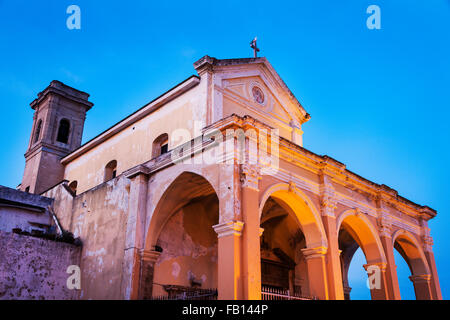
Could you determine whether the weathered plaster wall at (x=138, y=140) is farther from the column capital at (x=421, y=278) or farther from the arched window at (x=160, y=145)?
the column capital at (x=421, y=278)

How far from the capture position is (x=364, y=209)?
53.4ft

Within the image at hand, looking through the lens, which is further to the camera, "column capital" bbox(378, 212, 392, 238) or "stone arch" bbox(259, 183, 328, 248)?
"column capital" bbox(378, 212, 392, 238)

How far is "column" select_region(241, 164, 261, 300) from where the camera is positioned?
1070 centimetres

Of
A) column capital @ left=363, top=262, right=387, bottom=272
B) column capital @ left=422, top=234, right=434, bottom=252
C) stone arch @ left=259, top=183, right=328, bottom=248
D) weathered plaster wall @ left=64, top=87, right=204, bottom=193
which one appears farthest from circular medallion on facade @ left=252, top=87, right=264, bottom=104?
column capital @ left=422, top=234, right=434, bottom=252

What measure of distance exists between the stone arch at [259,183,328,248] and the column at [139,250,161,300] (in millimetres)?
4277

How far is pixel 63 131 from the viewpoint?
25.7 m

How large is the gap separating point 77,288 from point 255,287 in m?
7.96

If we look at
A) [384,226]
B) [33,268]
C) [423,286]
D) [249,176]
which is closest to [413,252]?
[423,286]

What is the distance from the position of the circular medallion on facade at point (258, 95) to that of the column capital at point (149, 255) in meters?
7.25

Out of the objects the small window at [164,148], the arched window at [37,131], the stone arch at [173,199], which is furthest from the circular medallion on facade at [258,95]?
the arched window at [37,131]

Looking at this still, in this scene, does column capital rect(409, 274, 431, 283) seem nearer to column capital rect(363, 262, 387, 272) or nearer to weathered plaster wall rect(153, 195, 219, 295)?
column capital rect(363, 262, 387, 272)
